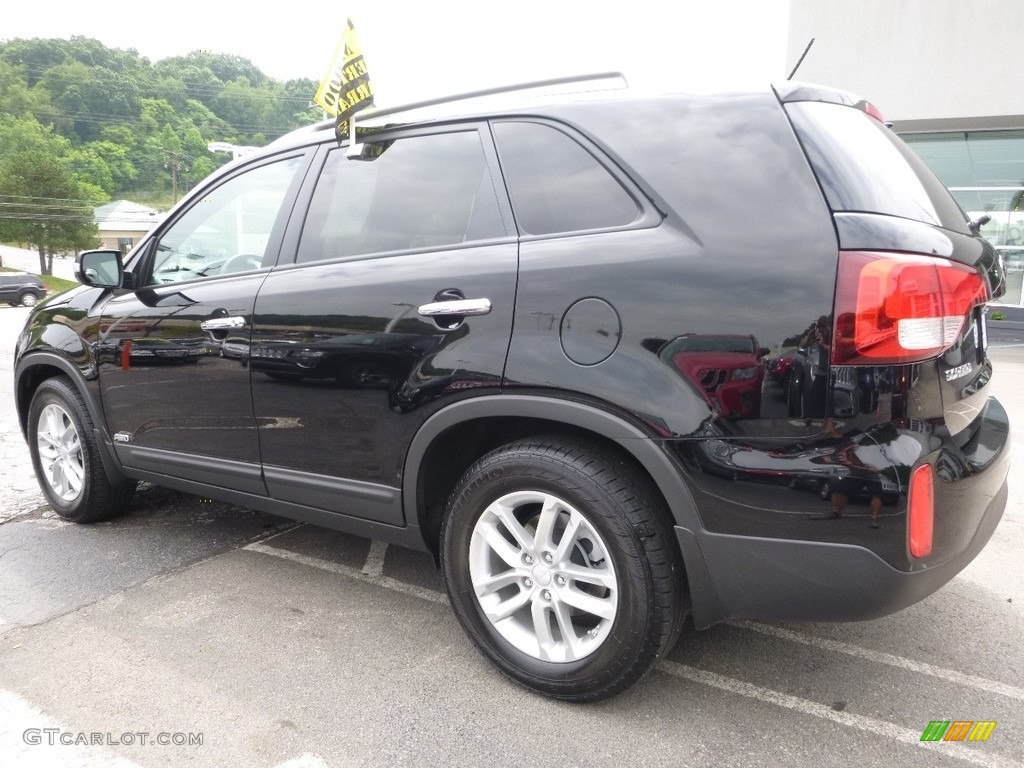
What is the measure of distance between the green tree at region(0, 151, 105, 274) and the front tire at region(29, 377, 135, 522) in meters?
67.0

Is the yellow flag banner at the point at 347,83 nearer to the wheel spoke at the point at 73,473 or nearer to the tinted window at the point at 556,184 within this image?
the tinted window at the point at 556,184

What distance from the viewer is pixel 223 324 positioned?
10.3ft

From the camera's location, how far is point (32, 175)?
2518 inches

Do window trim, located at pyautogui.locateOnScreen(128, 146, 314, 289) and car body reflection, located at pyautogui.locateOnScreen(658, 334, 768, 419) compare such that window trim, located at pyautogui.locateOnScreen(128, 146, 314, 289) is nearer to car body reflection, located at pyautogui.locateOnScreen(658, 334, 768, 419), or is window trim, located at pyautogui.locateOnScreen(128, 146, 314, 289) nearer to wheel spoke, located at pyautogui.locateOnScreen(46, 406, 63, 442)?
wheel spoke, located at pyautogui.locateOnScreen(46, 406, 63, 442)

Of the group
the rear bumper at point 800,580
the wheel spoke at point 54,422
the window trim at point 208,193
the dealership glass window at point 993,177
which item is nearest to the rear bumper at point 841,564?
the rear bumper at point 800,580

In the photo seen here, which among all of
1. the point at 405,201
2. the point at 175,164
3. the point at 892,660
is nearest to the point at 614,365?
the point at 405,201

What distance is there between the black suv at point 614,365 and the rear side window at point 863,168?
10 mm

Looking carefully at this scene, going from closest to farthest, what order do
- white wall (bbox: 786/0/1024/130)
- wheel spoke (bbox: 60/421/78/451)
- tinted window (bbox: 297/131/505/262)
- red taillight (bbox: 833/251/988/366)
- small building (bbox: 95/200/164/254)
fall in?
red taillight (bbox: 833/251/988/366) → tinted window (bbox: 297/131/505/262) → wheel spoke (bbox: 60/421/78/451) → white wall (bbox: 786/0/1024/130) → small building (bbox: 95/200/164/254)

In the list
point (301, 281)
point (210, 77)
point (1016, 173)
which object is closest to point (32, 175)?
point (210, 77)

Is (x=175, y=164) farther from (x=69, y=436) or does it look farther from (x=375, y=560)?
(x=375, y=560)

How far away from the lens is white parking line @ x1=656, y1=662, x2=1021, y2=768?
2.20 meters

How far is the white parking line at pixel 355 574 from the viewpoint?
3264mm

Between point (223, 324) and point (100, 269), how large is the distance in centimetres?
95

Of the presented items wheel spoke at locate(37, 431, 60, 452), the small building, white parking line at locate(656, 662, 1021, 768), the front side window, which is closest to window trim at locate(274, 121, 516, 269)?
the front side window
